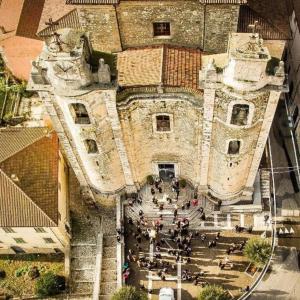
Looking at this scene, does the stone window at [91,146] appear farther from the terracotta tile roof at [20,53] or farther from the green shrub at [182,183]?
the terracotta tile roof at [20,53]

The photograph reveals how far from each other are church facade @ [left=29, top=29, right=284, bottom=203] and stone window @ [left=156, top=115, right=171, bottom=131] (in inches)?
3.2

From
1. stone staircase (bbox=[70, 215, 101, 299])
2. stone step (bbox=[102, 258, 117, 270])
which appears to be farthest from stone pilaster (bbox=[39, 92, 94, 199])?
stone step (bbox=[102, 258, 117, 270])

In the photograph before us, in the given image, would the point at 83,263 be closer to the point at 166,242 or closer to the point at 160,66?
the point at 166,242

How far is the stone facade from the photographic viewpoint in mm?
31906

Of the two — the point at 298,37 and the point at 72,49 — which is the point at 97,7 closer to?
the point at 72,49

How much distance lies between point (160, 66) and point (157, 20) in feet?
10.4

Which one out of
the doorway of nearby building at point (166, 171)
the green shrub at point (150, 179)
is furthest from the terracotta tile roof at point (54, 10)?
the green shrub at point (150, 179)

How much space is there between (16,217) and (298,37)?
3016 cm

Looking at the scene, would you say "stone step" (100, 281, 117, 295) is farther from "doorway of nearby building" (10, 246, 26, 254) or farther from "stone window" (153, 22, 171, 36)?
"stone window" (153, 22, 171, 36)

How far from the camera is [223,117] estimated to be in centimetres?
3325

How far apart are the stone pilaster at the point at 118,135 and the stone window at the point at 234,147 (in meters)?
8.14

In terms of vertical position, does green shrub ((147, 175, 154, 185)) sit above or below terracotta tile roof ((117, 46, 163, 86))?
below

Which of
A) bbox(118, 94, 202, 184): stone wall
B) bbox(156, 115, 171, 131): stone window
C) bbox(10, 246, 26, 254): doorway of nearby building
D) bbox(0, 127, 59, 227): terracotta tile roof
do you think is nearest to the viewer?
bbox(118, 94, 202, 184): stone wall

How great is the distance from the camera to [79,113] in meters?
33.8
